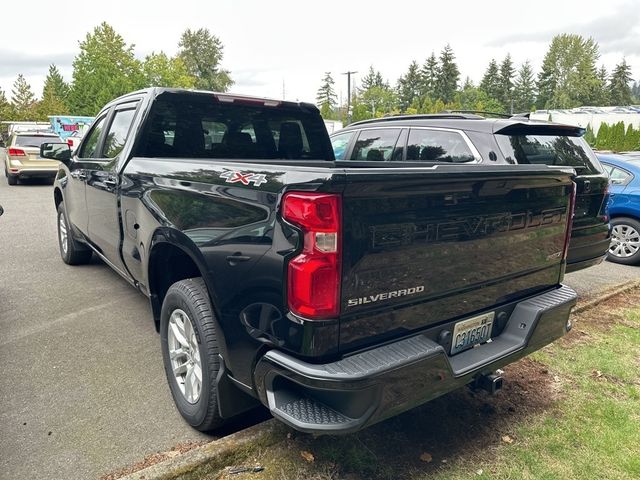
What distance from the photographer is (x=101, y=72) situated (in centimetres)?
5147

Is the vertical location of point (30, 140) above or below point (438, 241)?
above

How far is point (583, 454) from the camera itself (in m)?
2.76

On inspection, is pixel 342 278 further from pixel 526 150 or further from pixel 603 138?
pixel 603 138

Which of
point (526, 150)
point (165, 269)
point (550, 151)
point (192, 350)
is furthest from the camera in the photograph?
point (550, 151)

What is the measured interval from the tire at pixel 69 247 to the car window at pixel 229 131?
284 centimetres

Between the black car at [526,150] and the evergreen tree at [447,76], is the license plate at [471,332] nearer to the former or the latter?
Result: the black car at [526,150]

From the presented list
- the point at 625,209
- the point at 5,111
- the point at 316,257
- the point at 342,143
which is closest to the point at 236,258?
the point at 316,257

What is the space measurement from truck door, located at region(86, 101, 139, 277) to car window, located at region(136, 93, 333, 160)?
332 mm

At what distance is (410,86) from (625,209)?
88.6 m

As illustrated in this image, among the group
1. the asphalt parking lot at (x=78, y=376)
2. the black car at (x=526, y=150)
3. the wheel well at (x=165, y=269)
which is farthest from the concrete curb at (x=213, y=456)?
the black car at (x=526, y=150)

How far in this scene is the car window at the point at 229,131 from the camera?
375cm

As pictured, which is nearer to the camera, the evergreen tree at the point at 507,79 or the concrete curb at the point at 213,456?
the concrete curb at the point at 213,456

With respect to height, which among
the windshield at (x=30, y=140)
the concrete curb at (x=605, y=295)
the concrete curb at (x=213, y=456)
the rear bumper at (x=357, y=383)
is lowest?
the concrete curb at (x=605, y=295)

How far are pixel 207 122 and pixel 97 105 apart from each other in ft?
171
